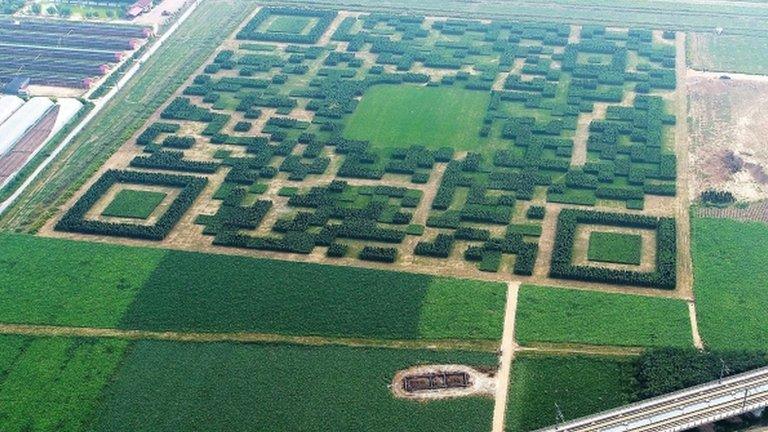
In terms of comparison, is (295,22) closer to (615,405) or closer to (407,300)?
(407,300)

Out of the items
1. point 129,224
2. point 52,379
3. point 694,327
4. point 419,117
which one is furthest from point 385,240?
point 52,379

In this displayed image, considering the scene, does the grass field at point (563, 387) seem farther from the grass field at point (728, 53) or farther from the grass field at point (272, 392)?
the grass field at point (728, 53)

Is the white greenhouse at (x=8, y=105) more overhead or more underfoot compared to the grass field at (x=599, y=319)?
more overhead

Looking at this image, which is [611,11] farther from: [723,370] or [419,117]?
[723,370]

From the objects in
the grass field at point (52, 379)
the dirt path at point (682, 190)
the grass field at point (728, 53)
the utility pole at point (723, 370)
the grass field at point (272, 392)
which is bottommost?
the grass field at point (52, 379)

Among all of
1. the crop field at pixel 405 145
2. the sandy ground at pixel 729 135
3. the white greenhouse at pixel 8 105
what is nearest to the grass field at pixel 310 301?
the crop field at pixel 405 145

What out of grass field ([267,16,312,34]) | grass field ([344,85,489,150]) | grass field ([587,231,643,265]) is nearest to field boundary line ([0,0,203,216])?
grass field ([267,16,312,34])

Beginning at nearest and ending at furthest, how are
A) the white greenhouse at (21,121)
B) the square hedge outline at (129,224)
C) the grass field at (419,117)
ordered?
1. the square hedge outline at (129,224)
2. the grass field at (419,117)
3. the white greenhouse at (21,121)
